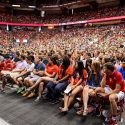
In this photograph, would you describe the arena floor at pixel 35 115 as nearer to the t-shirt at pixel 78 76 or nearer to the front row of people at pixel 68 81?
the front row of people at pixel 68 81

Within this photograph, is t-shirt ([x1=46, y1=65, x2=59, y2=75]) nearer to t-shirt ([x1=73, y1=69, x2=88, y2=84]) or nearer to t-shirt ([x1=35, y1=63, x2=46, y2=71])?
t-shirt ([x1=35, y1=63, x2=46, y2=71])

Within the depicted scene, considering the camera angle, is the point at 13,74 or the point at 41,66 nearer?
the point at 41,66

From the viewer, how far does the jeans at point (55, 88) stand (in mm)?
5449

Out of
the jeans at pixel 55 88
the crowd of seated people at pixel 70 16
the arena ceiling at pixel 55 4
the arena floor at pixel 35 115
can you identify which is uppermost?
the arena ceiling at pixel 55 4

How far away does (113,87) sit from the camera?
4473 millimetres

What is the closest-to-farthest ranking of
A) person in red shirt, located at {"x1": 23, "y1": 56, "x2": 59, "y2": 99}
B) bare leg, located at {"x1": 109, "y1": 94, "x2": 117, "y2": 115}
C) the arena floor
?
bare leg, located at {"x1": 109, "y1": 94, "x2": 117, "y2": 115}, the arena floor, person in red shirt, located at {"x1": 23, "y1": 56, "x2": 59, "y2": 99}

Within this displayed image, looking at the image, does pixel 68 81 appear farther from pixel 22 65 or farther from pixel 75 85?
pixel 22 65

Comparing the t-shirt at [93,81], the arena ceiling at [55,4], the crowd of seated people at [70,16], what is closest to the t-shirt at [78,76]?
the t-shirt at [93,81]

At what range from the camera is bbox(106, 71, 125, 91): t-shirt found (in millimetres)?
4238

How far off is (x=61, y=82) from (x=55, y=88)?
22 centimetres

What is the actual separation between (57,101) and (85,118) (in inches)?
51.2

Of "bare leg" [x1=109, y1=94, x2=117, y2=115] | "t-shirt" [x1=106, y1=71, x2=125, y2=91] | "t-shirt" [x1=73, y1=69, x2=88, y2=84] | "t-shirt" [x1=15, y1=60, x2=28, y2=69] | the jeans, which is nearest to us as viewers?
"bare leg" [x1=109, y1=94, x2=117, y2=115]

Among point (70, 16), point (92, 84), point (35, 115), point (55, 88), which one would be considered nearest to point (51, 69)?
point (55, 88)

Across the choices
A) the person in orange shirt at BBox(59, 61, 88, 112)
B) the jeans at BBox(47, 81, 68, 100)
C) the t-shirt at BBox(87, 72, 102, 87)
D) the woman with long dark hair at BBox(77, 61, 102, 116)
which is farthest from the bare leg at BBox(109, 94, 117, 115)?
the jeans at BBox(47, 81, 68, 100)
